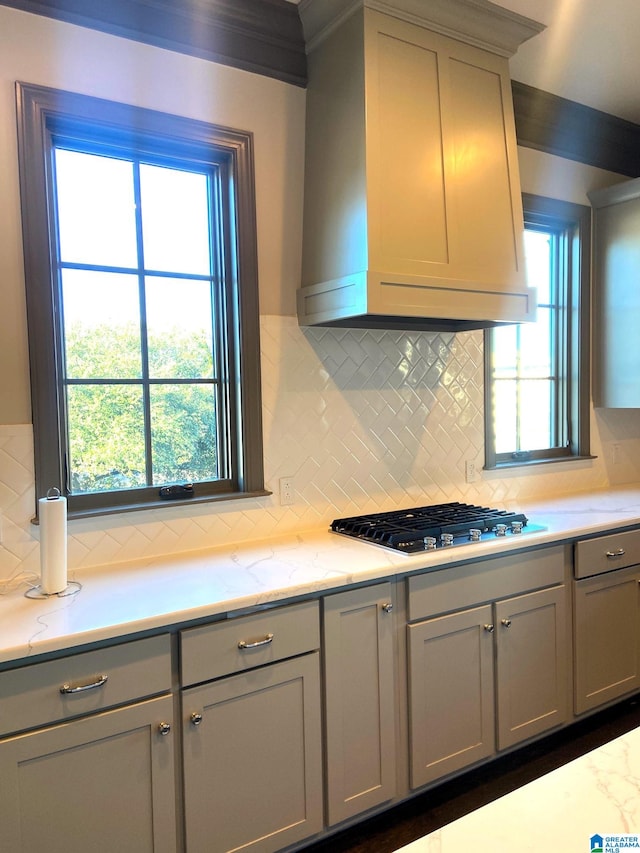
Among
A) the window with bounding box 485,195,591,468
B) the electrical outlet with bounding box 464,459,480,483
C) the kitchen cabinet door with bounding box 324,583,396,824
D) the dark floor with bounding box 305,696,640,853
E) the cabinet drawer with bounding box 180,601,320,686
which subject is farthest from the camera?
the window with bounding box 485,195,591,468

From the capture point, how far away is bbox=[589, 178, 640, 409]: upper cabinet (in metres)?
3.25

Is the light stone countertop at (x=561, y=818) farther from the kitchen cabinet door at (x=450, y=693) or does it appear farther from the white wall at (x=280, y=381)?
the white wall at (x=280, y=381)

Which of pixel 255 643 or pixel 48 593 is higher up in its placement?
pixel 48 593

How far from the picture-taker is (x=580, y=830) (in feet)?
2.37

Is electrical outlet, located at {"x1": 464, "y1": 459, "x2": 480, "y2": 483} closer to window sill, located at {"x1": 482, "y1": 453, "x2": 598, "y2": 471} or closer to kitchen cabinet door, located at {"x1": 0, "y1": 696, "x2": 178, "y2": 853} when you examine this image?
window sill, located at {"x1": 482, "y1": 453, "x2": 598, "y2": 471}

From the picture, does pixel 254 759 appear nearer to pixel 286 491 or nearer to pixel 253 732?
pixel 253 732

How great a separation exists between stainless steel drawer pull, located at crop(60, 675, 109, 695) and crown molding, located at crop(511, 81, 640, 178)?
3.01 meters

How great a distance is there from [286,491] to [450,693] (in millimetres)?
948

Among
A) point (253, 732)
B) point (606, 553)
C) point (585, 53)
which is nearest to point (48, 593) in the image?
point (253, 732)

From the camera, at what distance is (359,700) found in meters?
1.95

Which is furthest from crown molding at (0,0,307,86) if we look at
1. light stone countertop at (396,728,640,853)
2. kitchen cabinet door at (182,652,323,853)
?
light stone countertop at (396,728,640,853)

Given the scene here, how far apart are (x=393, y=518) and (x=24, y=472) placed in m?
1.38

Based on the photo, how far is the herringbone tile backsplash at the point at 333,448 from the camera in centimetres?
202

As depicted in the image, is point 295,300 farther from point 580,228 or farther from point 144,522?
point 580,228
